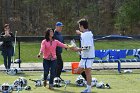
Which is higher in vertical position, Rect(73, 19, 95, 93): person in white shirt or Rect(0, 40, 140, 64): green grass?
Rect(73, 19, 95, 93): person in white shirt

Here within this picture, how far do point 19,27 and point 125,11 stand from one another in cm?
1034

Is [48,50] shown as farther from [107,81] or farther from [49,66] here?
[107,81]

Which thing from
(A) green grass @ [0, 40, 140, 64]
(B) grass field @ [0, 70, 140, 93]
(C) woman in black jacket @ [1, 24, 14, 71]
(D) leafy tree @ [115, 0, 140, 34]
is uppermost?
(D) leafy tree @ [115, 0, 140, 34]

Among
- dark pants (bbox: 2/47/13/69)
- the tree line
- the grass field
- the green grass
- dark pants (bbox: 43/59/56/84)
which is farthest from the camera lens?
the tree line

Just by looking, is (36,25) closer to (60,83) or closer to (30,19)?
(30,19)

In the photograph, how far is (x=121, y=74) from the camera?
58.7 feet

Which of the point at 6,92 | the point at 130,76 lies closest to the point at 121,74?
the point at 130,76

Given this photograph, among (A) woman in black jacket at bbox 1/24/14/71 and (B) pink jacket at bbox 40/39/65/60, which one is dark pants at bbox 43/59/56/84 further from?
(A) woman in black jacket at bbox 1/24/14/71

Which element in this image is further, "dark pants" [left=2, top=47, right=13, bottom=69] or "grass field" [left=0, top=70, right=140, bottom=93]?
"dark pants" [left=2, top=47, right=13, bottom=69]

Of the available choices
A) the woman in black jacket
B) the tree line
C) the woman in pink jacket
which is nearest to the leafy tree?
the tree line

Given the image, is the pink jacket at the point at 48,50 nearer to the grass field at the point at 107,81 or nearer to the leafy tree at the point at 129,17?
the grass field at the point at 107,81

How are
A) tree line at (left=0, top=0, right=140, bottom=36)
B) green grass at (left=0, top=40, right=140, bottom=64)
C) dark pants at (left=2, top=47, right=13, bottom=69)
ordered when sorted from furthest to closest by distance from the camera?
1. tree line at (left=0, top=0, right=140, bottom=36)
2. green grass at (left=0, top=40, right=140, bottom=64)
3. dark pants at (left=2, top=47, right=13, bottom=69)

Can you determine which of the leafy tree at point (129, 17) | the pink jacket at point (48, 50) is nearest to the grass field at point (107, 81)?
the pink jacket at point (48, 50)

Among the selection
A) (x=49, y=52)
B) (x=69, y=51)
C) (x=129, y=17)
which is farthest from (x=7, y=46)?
(x=129, y=17)
